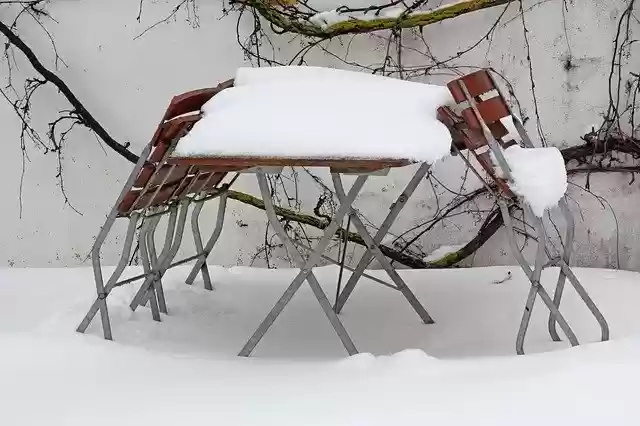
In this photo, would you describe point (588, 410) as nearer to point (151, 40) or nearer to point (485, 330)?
point (485, 330)

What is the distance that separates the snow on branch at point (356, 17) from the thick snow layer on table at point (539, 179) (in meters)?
1.17

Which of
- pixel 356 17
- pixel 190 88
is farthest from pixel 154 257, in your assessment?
pixel 356 17

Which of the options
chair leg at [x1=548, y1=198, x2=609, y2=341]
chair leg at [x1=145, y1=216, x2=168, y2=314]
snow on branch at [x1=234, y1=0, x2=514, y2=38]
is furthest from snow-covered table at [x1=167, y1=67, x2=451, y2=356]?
snow on branch at [x1=234, y1=0, x2=514, y2=38]

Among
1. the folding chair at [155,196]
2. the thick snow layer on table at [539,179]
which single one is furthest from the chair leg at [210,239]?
the thick snow layer on table at [539,179]

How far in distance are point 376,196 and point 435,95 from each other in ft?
3.85

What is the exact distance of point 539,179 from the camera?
1.44 meters

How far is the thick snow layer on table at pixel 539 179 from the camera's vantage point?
1430mm

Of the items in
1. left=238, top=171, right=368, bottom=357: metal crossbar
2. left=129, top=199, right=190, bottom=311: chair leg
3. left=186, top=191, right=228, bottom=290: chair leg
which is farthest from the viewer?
left=186, top=191, right=228, bottom=290: chair leg

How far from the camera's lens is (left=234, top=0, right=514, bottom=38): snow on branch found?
2496 millimetres

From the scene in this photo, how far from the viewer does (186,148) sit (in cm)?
145

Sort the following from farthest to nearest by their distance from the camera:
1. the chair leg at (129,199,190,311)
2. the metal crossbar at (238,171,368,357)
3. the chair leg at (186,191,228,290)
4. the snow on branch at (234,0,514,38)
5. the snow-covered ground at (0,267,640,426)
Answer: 1. the snow on branch at (234,0,514,38)
2. the chair leg at (186,191,228,290)
3. the chair leg at (129,199,190,311)
4. the metal crossbar at (238,171,368,357)
5. the snow-covered ground at (0,267,640,426)

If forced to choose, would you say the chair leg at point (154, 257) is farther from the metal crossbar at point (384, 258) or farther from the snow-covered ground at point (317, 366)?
the metal crossbar at point (384, 258)

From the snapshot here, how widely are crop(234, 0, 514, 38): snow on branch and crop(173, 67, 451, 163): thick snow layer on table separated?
100 centimetres

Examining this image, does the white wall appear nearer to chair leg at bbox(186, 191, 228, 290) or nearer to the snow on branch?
the snow on branch
